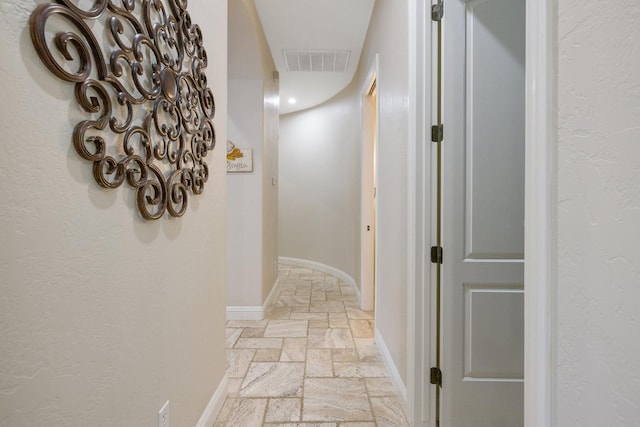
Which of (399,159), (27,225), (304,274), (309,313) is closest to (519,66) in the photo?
(399,159)

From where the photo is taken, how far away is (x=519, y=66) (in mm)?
1612

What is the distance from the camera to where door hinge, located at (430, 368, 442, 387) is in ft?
5.31

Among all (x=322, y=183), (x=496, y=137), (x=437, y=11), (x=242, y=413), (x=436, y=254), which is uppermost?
(x=437, y=11)

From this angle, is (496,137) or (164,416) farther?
(496,137)

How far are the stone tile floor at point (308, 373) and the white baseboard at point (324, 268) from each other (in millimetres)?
727

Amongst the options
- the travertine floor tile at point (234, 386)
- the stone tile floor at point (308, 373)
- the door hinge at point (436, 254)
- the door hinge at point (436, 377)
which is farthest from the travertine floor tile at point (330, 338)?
the door hinge at point (436, 254)

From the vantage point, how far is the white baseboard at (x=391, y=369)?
6.05 ft

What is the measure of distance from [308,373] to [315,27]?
3037 millimetres

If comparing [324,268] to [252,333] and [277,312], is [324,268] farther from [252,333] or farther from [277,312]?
[252,333]

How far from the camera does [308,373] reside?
7.27 ft

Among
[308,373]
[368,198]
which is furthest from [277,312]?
[368,198]
